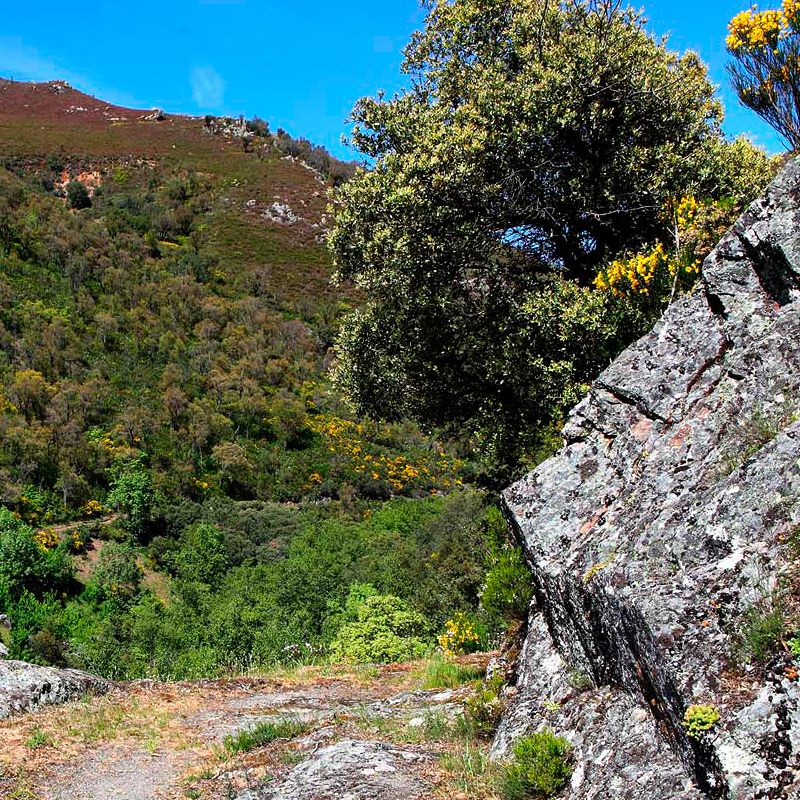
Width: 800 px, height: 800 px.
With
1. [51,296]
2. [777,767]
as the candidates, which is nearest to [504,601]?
[777,767]

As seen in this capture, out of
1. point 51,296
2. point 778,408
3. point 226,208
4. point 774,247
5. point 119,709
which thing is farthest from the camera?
point 226,208

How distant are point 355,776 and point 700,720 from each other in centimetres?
278

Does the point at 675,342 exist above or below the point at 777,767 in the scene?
above

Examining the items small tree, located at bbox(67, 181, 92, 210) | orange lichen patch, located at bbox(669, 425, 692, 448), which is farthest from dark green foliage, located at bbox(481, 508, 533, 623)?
small tree, located at bbox(67, 181, 92, 210)

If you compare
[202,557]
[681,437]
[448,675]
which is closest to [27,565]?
[202,557]

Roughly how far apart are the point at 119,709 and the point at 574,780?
6092 mm

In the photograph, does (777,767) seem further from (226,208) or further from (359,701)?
(226,208)

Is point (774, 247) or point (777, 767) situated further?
point (774, 247)

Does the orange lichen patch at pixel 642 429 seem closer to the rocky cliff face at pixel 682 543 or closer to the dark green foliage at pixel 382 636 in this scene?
the rocky cliff face at pixel 682 543

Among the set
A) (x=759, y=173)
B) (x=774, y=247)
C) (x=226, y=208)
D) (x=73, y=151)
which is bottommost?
(x=774, y=247)

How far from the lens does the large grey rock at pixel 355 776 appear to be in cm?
496

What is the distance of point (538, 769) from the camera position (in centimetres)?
447

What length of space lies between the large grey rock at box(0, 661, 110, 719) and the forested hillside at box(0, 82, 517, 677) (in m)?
3.73

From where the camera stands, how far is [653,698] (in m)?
4.24
